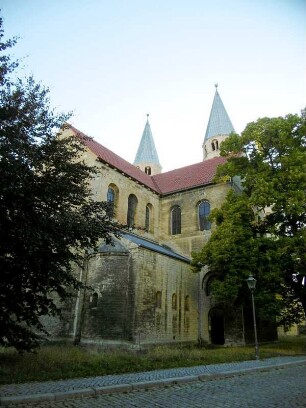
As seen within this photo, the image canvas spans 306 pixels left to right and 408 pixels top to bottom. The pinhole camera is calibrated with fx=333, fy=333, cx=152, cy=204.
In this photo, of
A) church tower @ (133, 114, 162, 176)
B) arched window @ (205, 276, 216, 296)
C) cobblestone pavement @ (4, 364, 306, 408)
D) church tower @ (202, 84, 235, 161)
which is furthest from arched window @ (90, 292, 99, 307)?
church tower @ (133, 114, 162, 176)

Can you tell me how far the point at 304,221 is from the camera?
18375 millimetres

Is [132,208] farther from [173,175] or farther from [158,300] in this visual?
[158,300]

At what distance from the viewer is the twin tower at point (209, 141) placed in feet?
142

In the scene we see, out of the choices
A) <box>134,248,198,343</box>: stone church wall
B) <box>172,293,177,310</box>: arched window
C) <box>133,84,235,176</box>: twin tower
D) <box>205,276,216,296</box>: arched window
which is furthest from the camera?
<box>133,84,235,176</box>: twin tower

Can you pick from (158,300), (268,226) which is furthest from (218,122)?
(158,300)

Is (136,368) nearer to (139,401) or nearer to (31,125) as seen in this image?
(139,401)

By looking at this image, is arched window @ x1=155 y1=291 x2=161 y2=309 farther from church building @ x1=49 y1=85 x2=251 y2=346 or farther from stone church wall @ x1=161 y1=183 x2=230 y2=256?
stone church wall @ x1=161 y1=183 x2=230 y2=256

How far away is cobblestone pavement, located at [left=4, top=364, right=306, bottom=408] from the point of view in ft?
20.2

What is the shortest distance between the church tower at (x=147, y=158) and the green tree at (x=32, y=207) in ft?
123

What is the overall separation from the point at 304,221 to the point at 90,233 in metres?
13.9

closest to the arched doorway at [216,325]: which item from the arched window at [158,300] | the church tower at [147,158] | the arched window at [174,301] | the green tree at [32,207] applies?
the arched window at [174,301]

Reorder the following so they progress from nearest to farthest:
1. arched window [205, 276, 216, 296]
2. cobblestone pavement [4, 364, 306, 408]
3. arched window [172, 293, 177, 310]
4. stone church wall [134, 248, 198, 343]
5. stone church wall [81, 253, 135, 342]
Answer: cobblestone pavement [4, 364, 306, 408] → stone church wall [81, 253, 135, 342] → stone church wall [134, 248, 198, 343] → arched window [172, 293, 177, 310] → arched window [205, 276, 216, 296]

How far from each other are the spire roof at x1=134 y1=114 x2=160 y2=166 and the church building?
1498 centimetres

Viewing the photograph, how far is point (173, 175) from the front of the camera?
3188cm
